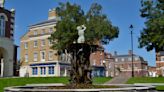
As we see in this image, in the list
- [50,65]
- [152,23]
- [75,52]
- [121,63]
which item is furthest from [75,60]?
[121,63]

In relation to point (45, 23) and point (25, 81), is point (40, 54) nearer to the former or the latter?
point (45, 23)

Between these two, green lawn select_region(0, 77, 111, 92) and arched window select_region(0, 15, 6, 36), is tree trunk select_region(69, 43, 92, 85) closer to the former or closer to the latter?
green lawn select_region(0, 77, 111, 92)

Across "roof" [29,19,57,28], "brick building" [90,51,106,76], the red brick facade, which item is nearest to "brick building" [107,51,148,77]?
"brick building" [90,51,106,76]

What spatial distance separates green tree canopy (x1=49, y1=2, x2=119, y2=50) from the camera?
42.2m

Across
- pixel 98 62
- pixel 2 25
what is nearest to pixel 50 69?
pixel 98 62

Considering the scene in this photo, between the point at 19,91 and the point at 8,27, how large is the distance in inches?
1075

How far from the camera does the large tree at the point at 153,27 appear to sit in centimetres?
2788

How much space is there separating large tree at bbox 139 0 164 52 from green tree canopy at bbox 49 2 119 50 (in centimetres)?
1219

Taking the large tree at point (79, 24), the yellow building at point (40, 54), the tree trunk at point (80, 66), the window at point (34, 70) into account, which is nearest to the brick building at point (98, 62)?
the yellow building at point (40, 54)

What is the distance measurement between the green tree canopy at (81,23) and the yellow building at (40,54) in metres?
14.3

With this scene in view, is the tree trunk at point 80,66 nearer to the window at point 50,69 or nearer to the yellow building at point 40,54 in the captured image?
the yellow building at point 40,54

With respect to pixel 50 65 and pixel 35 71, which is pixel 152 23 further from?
pixel 35 71

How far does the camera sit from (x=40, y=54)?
202 feet

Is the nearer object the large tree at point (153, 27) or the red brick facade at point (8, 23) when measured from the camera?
the large tree at point (153, 27)
